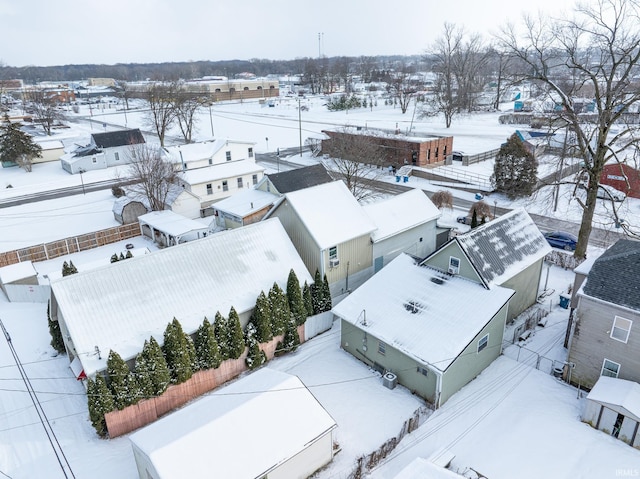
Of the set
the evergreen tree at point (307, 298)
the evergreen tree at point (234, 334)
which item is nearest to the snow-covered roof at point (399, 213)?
the evergreen tree at point (307, 298)

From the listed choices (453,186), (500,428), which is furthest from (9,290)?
(453,186)

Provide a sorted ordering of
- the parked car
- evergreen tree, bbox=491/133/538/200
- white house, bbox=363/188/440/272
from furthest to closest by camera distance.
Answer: evergreen tree, bbox=491/133/538/200 → the parked car → white house, bbox=363/188/440/272

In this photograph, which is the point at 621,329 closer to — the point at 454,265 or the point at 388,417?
the point at 454,265

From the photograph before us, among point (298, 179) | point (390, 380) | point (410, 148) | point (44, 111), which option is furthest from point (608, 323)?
point (44, 111)

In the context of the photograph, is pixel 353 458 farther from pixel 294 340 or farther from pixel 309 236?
pixel 309 236

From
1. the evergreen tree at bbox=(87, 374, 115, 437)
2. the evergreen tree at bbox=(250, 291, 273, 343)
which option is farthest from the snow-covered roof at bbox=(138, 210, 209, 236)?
the evergreen tree at bbox=(87, 374, 115, 437)

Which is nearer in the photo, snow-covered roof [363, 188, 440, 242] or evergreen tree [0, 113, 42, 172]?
snow-covered roof [363, 188, 440, 242]

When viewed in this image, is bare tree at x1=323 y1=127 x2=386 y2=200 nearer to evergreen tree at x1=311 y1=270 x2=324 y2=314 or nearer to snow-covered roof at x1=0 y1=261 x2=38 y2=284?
evergreen tree at x1=311 y1=270 x2=324 y2=314
